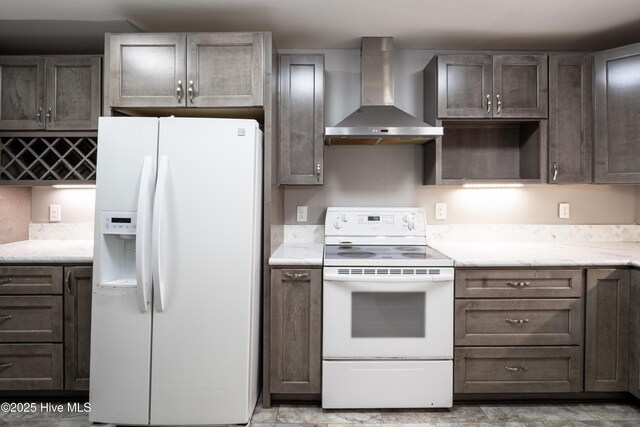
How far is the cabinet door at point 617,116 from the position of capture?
8.04ft

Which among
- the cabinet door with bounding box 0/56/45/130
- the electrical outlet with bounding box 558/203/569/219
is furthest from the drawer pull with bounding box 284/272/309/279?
the electrical outlet with bounding box 558/203/569/219

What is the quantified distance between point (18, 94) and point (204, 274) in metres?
1.81

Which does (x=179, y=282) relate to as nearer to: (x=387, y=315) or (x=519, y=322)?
(x=387, y=315)

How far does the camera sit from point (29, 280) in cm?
223

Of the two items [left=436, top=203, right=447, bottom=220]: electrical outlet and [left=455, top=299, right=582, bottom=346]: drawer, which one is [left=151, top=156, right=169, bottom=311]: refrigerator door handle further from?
[left=436, top=203, right=447, bottom=220]: electrical outlet

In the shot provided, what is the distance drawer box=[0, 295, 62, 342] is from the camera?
7.32ft

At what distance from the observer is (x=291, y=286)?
7.31 ft

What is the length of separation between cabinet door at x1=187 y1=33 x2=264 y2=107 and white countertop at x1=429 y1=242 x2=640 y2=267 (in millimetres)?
1536

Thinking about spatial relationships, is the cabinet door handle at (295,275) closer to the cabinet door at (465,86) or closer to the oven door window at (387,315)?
the oven door window at (387,315)

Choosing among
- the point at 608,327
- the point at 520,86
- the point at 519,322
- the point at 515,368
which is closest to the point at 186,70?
the point at 520,86

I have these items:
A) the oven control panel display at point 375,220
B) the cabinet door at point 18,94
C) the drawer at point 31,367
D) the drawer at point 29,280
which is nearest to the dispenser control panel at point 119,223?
the drawer at point 29,280

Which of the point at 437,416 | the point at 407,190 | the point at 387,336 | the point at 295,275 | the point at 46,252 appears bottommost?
the point at 437,416

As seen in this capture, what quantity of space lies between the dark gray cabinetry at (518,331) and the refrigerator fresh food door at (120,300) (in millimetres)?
1718

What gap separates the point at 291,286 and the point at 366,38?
1750 mm
